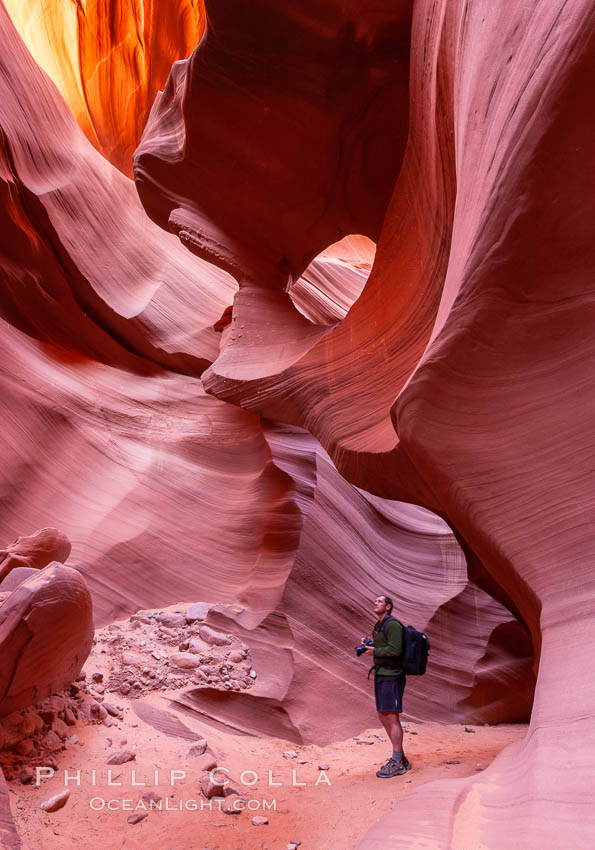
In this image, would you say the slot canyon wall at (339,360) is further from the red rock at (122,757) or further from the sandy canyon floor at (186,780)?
the red rock at (122,757)

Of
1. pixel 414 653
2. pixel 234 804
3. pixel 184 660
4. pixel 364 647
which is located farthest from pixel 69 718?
pixel 414 653

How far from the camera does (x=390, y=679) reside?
4.30 m

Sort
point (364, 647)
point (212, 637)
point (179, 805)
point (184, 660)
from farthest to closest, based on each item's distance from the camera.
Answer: point (212, 637) < point (184, 660) < point (364, 647) < point (179, 805)

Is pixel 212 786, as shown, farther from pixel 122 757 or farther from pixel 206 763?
pixel 122 757

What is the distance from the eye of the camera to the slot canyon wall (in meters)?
2.62

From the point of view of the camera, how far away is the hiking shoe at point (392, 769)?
403cm

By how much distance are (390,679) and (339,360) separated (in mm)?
2146

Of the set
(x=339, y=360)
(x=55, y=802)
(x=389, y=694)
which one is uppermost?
(x=339, y=360)

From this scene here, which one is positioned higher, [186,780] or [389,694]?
[389,694]

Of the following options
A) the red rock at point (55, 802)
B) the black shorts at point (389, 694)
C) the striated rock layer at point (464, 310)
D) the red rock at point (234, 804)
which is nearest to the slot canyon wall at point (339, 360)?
the striated rock layer at point (464, 310)

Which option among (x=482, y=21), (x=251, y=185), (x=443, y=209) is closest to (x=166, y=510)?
(x=251, y=185)

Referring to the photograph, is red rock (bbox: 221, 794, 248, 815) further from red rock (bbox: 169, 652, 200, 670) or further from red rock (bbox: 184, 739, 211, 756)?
red rock (bbox: 169, 652, 200, 670)

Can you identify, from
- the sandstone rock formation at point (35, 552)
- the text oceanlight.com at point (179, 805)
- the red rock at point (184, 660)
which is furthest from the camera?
the red rock at point (184, 660)

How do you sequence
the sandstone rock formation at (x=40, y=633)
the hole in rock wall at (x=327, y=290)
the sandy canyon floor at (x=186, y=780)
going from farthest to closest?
1. the hole in rock wall at (x=327, y=290)
2. the sandstone rock formation at (x=40, y=633)
3. the sandy canyon floor at (x=186, y=780)
